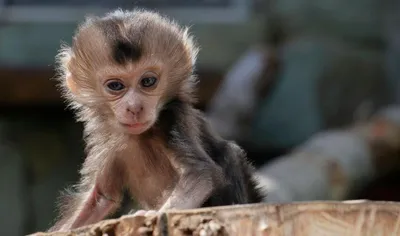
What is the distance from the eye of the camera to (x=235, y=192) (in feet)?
13.3

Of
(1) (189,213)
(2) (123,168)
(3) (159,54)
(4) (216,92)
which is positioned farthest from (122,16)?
(4) (216,92)

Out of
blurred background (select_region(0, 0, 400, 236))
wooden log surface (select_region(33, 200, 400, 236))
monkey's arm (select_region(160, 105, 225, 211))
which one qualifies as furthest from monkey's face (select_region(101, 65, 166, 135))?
blurred background (select_region(0, 0, 400, 236))

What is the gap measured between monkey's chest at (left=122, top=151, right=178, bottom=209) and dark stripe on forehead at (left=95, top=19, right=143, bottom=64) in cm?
40

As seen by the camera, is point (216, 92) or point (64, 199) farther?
point (216, 92)

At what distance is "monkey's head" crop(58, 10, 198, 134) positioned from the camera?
13.0ft

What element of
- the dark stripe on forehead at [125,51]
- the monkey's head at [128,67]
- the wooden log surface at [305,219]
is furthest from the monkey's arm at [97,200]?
the wooden log surface at [305,219]

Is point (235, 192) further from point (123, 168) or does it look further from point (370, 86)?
point (370, 86)

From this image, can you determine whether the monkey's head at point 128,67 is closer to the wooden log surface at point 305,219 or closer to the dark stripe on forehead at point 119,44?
the dark stripe on forehead at point 119,44

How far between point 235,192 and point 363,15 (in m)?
6.17

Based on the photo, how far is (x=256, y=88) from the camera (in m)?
8.57

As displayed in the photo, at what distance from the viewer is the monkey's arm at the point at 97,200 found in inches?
164

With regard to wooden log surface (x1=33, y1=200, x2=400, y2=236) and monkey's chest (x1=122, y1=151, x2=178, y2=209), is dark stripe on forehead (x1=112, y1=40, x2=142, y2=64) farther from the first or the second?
wooden log surface (x1=33, y1=200, x2=400, y2=236)

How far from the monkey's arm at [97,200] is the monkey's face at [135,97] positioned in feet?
0.78

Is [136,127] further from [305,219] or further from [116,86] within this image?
[305,219]
